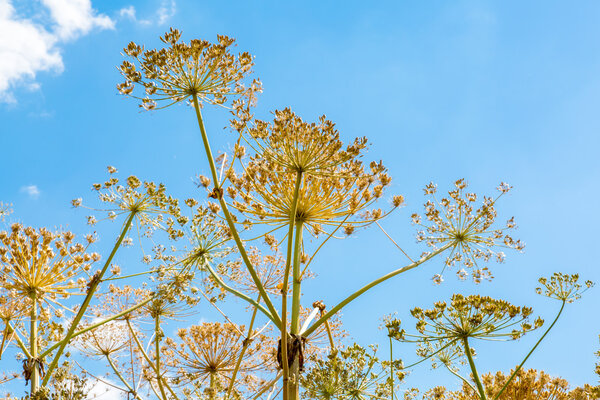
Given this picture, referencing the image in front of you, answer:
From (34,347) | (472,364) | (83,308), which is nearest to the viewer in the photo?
(472,364)

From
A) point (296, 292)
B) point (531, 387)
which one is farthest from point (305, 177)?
point (531, 387)

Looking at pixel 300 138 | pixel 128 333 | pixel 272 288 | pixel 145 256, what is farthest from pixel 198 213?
pixel 128 333

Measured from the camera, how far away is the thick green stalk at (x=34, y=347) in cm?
826

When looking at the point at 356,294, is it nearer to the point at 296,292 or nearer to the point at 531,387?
the point at 296,292

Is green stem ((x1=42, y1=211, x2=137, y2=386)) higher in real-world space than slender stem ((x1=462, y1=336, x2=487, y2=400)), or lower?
higher

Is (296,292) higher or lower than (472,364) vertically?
higher

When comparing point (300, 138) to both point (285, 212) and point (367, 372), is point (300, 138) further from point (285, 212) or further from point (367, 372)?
point (367, 372)

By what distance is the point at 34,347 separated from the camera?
8.76m

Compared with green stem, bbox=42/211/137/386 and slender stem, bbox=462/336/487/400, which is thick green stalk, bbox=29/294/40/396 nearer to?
green stem, bbox=42/211/137/386

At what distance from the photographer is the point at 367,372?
7820mm

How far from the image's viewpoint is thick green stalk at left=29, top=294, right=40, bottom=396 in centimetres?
826

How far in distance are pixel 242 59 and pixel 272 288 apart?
5.56m

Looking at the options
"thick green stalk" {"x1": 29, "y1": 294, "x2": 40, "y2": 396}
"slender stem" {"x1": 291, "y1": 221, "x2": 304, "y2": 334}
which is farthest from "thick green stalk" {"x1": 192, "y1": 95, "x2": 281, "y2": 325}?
"thick green stalk" {"x1": 29, "y1": 294, "x2": 40, "y2": 396}

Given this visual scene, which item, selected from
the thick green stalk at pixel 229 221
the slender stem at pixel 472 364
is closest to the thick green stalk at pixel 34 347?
the thick green stalk at pixel 229 221
